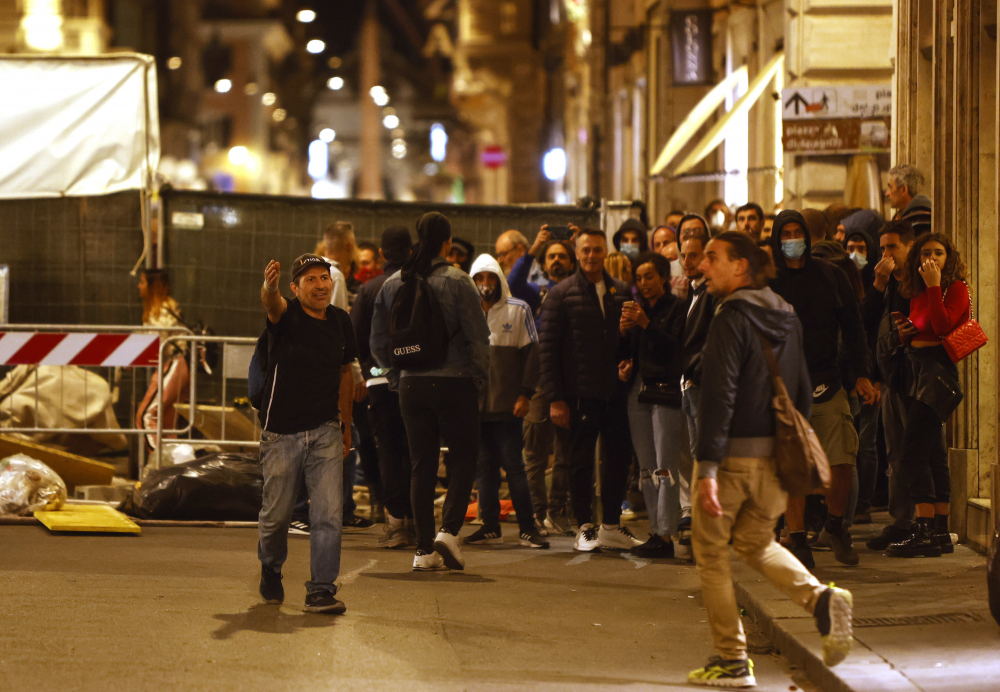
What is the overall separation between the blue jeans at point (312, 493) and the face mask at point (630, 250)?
Answer: 4.45 meters

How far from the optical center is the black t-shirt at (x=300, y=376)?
284 inches

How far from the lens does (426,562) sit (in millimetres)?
8469

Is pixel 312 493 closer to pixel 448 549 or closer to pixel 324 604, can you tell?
pixel 324 604

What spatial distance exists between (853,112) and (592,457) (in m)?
6.18

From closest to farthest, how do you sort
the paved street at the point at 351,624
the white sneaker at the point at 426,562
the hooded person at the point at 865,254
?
the paved street at the point at 351,624 → the white sneaker at the point at 426,562 → the hooded person at the point at 865,254

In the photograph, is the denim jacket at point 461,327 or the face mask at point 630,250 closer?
the denim jacket at point 461,327

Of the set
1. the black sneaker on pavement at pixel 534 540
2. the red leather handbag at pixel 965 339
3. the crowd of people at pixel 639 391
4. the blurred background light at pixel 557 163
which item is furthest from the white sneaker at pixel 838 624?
the blurred background light at pixel 557 163

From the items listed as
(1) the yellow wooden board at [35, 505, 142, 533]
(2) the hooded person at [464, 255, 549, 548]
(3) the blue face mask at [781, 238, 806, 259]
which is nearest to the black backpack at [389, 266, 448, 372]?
(2) the hooded person at [464, 255, 549, 548]

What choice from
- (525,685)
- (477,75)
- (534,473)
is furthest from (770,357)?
(477,75)

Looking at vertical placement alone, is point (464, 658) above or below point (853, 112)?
below

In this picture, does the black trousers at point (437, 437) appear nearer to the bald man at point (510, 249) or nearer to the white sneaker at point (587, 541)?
the white sneaker at point (587, 541)

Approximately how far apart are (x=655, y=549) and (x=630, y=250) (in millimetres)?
2918

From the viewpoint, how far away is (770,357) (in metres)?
5.89

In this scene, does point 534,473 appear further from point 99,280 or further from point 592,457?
point 99,280
